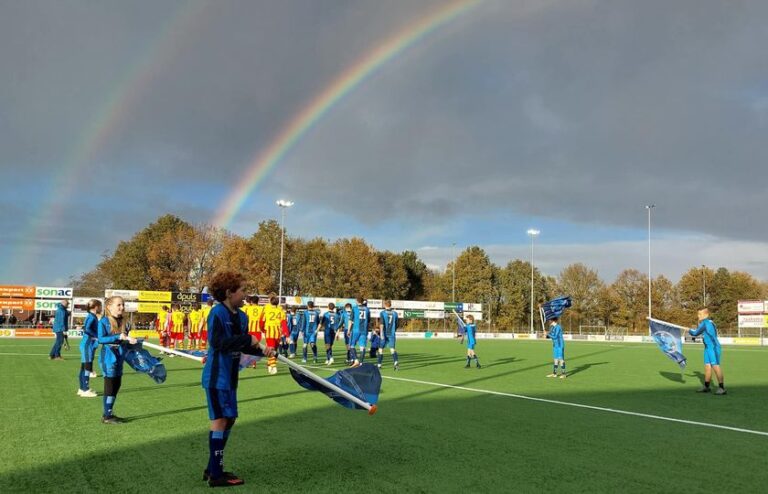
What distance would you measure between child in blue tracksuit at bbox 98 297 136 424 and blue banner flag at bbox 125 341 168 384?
0.40ft

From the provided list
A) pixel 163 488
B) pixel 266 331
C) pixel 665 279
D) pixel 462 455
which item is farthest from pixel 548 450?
pixel 665 279

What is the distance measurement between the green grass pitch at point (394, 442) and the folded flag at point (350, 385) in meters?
0.74

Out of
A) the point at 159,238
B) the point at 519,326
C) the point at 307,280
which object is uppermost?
→ the point at 159,238

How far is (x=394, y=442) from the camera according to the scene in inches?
293

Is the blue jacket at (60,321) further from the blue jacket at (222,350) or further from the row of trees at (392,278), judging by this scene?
the row of trees at (392,278)

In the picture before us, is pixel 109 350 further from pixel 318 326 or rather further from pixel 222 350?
pixel 318 326

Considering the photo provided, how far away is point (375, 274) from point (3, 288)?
47.5 m

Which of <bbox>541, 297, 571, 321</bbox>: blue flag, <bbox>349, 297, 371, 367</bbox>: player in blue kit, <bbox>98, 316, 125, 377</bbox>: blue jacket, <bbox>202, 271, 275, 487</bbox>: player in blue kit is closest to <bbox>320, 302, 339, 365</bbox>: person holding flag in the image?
<bbox>349, 297, 371, 367</bbox>: player in blue kit

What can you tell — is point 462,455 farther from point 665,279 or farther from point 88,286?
point 665,279

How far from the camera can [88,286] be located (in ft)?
269

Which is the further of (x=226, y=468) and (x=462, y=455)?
(x=462, y=455)

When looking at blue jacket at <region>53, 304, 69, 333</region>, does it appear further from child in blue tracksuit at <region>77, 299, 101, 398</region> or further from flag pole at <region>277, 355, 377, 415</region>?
flag pole at <region>277, 355, 377, 415</region>

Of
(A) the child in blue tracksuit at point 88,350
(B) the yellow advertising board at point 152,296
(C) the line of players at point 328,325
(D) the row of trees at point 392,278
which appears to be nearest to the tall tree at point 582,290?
(D) the row of trees at point 392,278

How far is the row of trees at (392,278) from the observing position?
6781 centimetres
